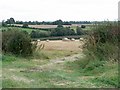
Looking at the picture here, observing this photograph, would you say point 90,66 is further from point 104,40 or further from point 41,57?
point 41,57

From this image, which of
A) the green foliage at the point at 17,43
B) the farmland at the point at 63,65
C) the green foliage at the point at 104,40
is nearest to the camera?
the farmland at the point at 63,65

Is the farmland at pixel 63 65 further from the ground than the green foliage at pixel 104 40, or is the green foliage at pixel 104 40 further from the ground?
the green foliage at pixel 104 40

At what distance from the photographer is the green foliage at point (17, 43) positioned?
2256 cm

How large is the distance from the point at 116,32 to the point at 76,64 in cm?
269

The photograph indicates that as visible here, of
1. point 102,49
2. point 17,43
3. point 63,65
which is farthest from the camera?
point 17,43

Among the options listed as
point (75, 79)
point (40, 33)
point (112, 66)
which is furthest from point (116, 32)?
point (40, 33)

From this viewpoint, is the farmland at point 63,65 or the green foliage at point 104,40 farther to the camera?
the green foliage at point 104,40

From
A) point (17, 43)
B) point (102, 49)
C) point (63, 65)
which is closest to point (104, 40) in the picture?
point (102, 49)

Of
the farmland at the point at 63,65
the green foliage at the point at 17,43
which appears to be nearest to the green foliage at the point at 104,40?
the farmland at the point at 63,65

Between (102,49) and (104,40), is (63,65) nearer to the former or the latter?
(102,49)

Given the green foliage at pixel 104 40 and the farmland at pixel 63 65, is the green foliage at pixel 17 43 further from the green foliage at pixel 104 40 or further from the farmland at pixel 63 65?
the green foliage at pixel 104 40

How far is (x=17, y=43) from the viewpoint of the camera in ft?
74.3

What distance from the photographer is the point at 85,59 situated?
58.9ft

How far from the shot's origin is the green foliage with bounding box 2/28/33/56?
22.6 meters
